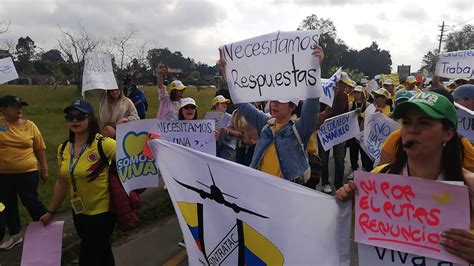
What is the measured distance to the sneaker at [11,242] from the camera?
4.70m

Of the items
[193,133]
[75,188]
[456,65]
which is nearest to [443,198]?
[75,188]

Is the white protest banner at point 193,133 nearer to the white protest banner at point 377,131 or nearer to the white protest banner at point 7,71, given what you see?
the white protest banner at point 377,131

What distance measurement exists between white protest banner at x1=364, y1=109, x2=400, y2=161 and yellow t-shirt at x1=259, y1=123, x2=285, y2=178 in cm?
227

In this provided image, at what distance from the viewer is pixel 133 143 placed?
3615mm

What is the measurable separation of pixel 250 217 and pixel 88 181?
1702mm

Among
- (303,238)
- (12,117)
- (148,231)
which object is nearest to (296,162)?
(303,238)

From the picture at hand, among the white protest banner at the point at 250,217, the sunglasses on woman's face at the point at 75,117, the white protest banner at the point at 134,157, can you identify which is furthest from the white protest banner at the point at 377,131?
→ the sunglasses on woman's face at the point at 75,117

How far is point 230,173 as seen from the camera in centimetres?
259

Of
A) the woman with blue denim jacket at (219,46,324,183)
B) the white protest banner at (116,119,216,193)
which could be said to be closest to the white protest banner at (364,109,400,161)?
the woman with blue denim jacket at (219,46,324,183)

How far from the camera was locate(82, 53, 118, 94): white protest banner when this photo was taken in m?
5.66

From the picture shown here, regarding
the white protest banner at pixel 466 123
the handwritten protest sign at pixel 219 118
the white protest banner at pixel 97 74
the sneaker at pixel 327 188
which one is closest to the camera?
the white protest banner at pixel 466 123

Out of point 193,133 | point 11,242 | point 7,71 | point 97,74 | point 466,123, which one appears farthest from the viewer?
point 7,71

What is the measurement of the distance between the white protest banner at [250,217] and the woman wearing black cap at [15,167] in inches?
105

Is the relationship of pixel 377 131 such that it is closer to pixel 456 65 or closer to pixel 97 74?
pixel 456 65
